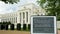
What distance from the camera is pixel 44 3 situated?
2786 centimetres

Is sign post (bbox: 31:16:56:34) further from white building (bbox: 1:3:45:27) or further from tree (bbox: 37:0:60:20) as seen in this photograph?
tree (bbox: 37:0:60:20)

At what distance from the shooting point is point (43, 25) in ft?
9.80

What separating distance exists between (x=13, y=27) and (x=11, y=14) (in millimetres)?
1679

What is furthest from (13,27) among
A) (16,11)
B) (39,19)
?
(39,19)

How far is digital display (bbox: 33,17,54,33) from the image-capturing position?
9.75ft

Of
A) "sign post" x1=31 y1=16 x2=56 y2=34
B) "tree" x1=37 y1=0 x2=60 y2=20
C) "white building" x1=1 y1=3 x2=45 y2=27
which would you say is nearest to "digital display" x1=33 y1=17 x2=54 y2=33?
"sign post" x1=31 y1=16 x2=56 y2=34

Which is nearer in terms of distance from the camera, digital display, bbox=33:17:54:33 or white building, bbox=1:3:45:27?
digital display, bbox=33:17:54:33

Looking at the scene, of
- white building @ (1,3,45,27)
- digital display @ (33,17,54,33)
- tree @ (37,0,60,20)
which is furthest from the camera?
tree @ (37,0,60,20)

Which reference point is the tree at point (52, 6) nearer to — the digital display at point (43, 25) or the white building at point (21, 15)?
the white building at point (21, 15)

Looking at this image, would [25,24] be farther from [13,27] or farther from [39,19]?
[39,19]

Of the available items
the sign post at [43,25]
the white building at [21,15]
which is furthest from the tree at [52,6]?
the sign post at [43,25]

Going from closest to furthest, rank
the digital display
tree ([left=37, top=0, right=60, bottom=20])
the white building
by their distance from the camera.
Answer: the digital display
the white building
tree ([left=37, top=0, right=60, bottom=20])

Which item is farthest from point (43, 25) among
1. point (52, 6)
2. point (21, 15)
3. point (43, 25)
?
point (52, 6)

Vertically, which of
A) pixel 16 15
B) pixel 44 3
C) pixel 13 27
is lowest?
pixel 13 27
